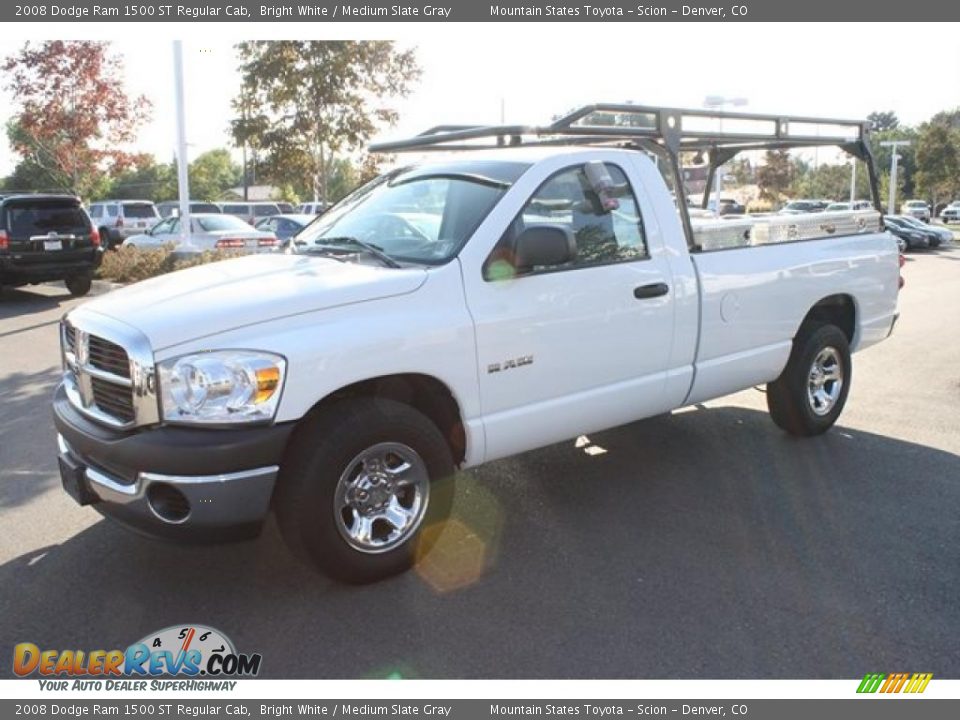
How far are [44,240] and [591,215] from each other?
1167cm

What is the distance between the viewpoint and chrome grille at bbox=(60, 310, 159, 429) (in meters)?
3.38

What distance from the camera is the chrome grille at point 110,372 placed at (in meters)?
3.38

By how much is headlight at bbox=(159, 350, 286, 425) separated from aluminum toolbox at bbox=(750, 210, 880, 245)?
3514mm

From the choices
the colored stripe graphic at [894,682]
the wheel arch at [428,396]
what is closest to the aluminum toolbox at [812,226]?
the wheel arch at [428,396]

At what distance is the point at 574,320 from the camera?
4324 mm

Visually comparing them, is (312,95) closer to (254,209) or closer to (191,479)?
(191,479)

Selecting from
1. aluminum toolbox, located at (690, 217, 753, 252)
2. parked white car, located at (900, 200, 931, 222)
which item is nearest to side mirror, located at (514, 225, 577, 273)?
aluminum toolbox, located at (690, 217, 753, 252)

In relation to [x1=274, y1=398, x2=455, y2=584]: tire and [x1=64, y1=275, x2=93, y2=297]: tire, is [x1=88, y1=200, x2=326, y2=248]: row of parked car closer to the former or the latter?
[x1=64, y1=275, x2=93, y2=297]: tire

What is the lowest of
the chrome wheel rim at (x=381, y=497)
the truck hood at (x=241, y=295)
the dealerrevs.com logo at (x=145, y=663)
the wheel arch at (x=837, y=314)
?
the dealerrevs.com logo at (x=145, y=663)

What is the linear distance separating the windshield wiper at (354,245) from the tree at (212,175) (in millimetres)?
67018

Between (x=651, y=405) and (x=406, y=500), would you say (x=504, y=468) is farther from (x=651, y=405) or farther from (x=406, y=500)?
(x=406, y=500)

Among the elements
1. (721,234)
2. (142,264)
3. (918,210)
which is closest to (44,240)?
(142,264)

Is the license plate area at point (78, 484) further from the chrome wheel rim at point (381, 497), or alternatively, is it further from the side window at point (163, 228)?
the side window at point (163, 228)
